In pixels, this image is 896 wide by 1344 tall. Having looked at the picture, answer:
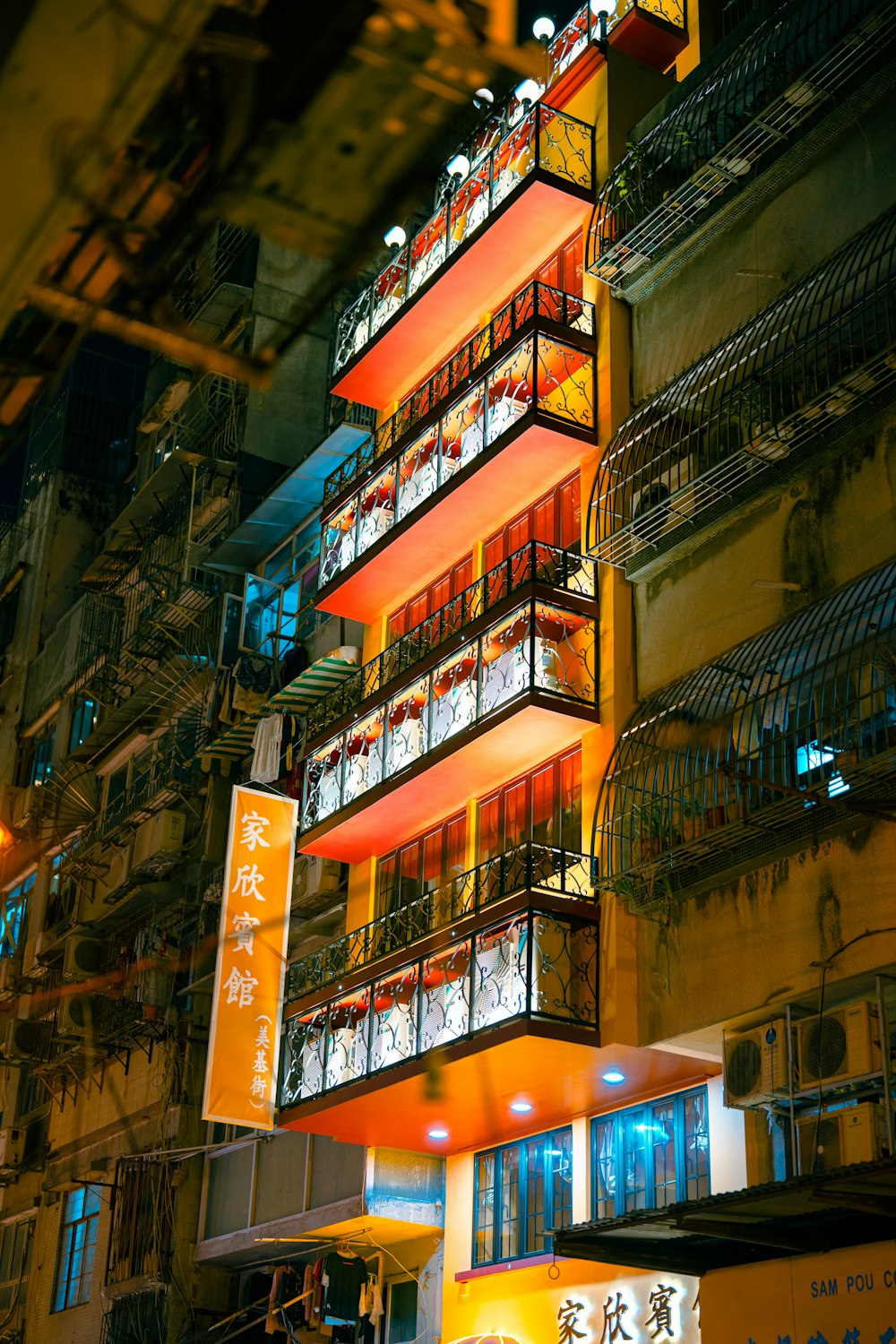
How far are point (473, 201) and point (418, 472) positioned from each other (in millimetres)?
4502

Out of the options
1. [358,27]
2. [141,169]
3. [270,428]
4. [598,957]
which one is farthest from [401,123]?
[270,428]

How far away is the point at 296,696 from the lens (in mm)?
26672

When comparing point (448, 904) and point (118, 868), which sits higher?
point (118, 868)

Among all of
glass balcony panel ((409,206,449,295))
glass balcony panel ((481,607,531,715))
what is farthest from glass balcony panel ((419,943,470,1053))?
glass balcony panel ((409,206,449,295))

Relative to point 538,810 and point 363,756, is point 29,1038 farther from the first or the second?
Result: point 538,810

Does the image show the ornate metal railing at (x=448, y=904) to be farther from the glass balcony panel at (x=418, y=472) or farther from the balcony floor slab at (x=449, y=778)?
the glass balcony panel at (x=418, y=472)

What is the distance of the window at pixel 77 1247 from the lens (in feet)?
98.7

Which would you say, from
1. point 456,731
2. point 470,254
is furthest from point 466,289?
point 456,731

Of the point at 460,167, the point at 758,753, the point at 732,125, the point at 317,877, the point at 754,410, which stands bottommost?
the point at 758,753

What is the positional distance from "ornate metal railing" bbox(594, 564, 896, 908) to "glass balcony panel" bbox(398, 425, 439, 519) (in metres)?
6.53

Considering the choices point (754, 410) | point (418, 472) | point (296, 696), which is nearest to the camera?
point (754, 410)

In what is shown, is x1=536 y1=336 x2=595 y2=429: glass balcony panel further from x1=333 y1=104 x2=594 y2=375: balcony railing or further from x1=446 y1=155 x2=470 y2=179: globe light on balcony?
x1=446 y1=155 x2=470 y2=179: globe light on balcony

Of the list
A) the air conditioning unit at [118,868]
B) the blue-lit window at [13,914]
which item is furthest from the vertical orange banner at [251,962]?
the blue-lit window at [13,914]

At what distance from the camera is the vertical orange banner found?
64.8 feet
